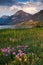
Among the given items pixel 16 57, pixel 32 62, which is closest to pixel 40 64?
pixel 32 62

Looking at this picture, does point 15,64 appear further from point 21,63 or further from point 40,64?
point 40,64

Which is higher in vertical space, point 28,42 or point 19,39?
point 28,42

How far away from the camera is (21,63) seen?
962 cm

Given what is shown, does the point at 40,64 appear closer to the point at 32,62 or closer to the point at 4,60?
the point at 32,62

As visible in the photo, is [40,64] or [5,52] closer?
[40,64]

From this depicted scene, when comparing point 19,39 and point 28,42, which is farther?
point 19,39

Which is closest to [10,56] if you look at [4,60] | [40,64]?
[4,60]

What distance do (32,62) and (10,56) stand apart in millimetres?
907

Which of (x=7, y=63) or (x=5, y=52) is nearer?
(x=7, y=63)

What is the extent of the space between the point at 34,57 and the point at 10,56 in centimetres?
96

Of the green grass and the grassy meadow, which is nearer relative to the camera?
the grassy meadow

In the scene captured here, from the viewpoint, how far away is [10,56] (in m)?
10.2

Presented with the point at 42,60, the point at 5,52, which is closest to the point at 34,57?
the point at 42,60

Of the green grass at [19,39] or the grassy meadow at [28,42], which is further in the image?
the green grass at [19,39]
